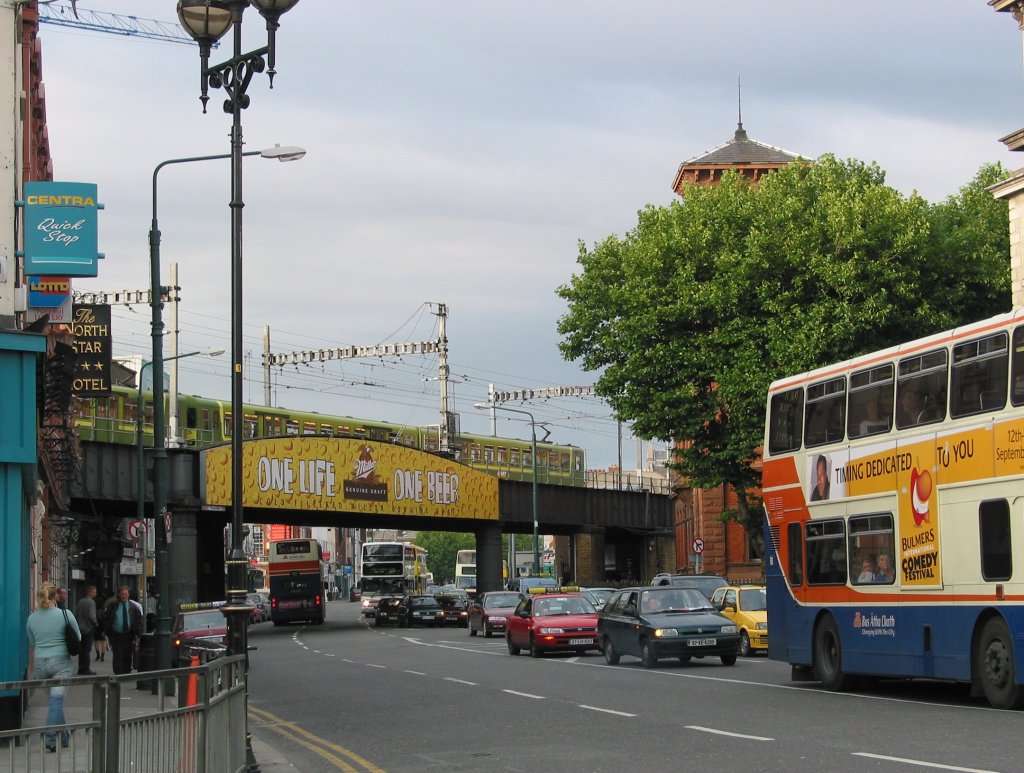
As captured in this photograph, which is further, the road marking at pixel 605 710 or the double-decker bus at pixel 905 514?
the road marking at pixel 605 710

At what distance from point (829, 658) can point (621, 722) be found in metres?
6.07

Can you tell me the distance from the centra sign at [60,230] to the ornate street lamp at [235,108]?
185 inches

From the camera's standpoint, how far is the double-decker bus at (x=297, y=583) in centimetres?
7200

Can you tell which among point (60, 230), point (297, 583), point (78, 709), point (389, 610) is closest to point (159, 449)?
point (60, 230)

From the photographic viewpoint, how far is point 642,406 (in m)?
45.3

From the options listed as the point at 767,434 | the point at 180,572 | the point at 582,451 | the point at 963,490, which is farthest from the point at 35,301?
the point at 582,451

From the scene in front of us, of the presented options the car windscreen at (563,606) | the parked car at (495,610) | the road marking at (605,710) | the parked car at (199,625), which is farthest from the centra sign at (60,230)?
the parked car at (495,610)

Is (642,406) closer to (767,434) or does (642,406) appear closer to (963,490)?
(767,434)

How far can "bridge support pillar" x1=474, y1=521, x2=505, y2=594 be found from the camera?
223 feet

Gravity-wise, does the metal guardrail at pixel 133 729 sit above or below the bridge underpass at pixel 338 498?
below

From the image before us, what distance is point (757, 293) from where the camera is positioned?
141 feet

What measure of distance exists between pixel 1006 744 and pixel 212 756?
23.1ft

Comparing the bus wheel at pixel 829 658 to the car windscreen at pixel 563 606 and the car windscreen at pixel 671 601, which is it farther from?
the car windscreen at pixel 563 606

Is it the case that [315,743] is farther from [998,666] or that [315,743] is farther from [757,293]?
[757,293]
